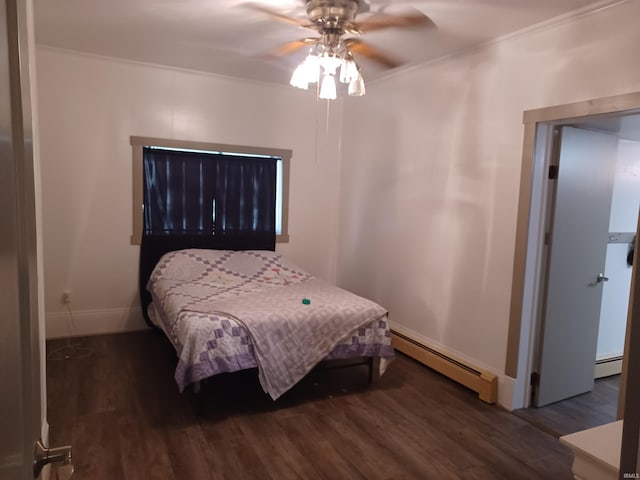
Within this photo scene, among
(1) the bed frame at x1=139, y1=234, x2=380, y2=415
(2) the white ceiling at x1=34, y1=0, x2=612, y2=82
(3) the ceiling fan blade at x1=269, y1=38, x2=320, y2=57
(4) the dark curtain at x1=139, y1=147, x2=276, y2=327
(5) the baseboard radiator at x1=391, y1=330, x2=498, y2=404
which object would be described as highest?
(2) the white ceiling at x1=34, y1=0, x2=612, y2=82

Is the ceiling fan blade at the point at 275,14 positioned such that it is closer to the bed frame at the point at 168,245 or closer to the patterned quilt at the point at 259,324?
the patterned quilt at the point at 259,324

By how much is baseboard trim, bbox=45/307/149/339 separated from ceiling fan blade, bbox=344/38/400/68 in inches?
122

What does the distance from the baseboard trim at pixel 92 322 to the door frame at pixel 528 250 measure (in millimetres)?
3354

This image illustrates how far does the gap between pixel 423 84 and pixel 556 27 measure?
1.26 meters

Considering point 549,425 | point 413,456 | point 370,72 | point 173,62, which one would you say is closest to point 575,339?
point 549,425

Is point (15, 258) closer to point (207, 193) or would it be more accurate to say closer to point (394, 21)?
point (394, 21)

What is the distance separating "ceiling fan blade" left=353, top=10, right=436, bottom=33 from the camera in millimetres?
2787

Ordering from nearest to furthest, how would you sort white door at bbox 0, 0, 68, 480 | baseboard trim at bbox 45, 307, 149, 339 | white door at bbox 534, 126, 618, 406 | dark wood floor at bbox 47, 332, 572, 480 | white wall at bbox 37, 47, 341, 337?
white door at bbox 0, 0, 68, 480
dark wood floor at bbox 47, 332, 572, 480
white door at bbox 534, 126, 618, 406
white wall at bbox 37, 47, 341, 337
baseboard trim at bbox 45, 307, 149, 339

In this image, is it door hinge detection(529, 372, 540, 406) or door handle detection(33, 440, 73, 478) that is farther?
door hinge detection(529, 372, 540, 406)

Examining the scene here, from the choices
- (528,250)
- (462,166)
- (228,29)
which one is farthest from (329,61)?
(528,250)

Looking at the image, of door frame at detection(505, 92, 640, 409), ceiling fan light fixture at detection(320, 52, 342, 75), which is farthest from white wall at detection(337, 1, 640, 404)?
ceiling fan light fixture at detection(320, 52, 342, 75)

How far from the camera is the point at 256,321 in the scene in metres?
2.90

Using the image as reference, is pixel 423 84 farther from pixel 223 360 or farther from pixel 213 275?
pixel 223 360

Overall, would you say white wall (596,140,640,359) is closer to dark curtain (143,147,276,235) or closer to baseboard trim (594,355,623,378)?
baseboard trim (594,355,623,378)
